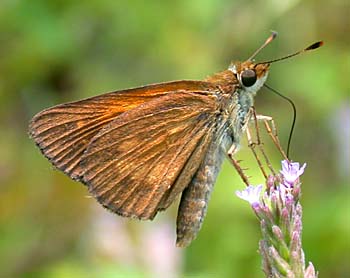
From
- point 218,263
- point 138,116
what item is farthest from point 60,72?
point 138,116

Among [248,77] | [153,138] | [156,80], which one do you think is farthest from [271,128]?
[156,80]

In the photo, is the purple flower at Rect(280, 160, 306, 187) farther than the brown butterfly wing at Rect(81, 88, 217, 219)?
No

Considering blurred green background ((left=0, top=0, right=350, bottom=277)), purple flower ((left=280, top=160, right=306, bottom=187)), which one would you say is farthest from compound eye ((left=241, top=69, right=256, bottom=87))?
blurred green background ((left=0, top=0, right=350, bottom=277))

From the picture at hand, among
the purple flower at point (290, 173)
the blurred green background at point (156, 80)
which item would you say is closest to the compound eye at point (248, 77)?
the purple flower at point (290, 173)

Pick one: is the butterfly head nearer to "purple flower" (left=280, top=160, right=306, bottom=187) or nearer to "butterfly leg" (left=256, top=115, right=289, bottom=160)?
"butterfly leg" (left=256, top=115, right=289, bottom=160)

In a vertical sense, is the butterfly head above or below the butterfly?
above

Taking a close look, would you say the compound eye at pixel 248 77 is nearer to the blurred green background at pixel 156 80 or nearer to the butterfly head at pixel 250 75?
the butterfly head at pixel 250 75
